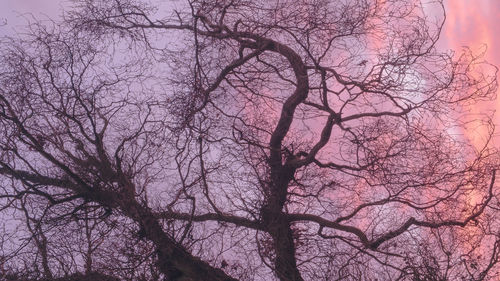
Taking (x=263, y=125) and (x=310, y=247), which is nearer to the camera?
(x=310, y=247)

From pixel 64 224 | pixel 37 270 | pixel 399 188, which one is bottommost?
pixel 37 270

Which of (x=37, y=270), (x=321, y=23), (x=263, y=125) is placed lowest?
(x=37, y=270)

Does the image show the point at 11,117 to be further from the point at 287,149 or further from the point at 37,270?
the point at 287,149

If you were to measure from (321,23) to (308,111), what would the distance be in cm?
127

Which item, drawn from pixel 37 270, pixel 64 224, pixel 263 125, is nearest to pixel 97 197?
pixel 64 224

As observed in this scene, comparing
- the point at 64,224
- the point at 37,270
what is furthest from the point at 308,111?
the point at 37,270

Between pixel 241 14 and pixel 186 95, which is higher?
pixel 241 14

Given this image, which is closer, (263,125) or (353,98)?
(353,98)

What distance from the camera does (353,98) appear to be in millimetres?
8055

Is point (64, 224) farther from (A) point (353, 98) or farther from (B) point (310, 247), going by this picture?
(A) point (353, 98)

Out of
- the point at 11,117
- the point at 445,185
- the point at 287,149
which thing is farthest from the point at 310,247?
the point at 11,117

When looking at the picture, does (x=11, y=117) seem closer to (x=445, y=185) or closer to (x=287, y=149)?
(x=287, y=149)

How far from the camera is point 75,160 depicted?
8.33 meters

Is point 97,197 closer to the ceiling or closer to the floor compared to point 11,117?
closer to the floor
